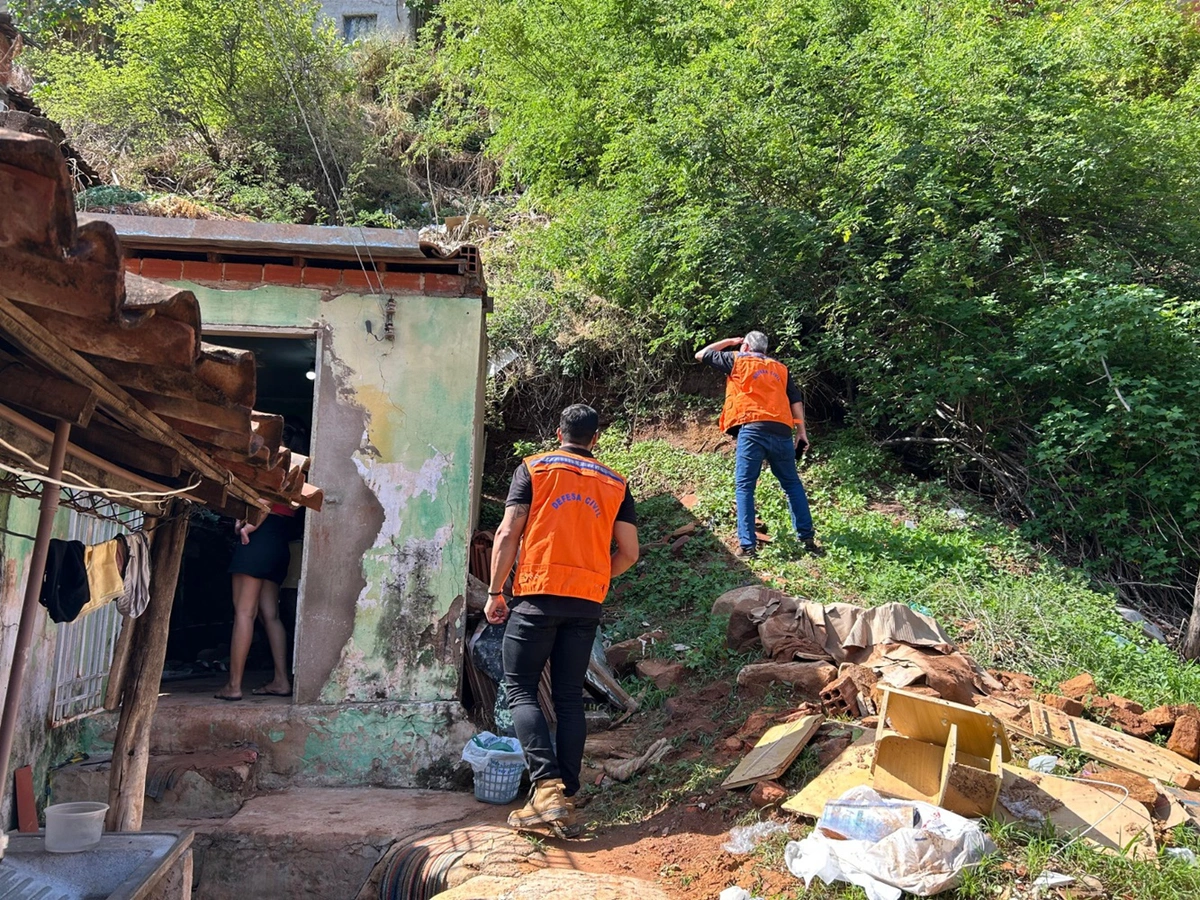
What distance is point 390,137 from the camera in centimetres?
1786

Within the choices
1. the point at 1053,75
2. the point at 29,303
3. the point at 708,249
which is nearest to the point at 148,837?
the point at 29,303

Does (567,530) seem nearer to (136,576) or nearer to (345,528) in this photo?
(136,576)

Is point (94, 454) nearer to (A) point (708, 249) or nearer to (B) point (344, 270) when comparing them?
(B) point (344, 270)

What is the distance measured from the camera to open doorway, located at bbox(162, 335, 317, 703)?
25.2ft

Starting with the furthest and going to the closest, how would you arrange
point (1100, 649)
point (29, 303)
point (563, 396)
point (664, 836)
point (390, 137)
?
point (390, 137) → point (563, 396) → point (1100, 649) → point (664, 836) → point (29, 303)

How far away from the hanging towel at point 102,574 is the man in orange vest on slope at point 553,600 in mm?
1744

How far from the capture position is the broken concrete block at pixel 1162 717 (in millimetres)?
5277

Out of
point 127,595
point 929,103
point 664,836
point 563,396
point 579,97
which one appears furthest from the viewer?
point 579,97

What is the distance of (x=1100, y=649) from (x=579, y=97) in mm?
10834

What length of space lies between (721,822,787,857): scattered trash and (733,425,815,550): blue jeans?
3.76 metres

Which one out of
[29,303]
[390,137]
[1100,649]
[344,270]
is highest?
[390,137]

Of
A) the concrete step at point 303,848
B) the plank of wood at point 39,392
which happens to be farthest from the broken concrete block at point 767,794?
the plank of wood at point 39,392

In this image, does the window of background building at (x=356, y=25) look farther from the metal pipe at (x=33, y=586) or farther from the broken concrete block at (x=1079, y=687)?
the metal pipe at (x=33, y=586)

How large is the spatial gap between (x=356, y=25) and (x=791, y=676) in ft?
72.0
